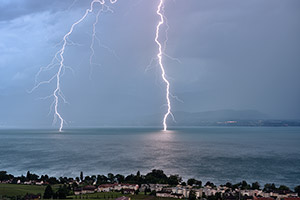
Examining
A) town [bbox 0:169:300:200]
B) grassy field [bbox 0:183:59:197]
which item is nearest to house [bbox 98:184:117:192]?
town [bbox 0:169:300:200]

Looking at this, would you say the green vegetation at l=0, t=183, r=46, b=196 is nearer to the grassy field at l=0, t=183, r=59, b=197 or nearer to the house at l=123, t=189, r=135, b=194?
the grassy field at l=0, t=183, r=59, b=197

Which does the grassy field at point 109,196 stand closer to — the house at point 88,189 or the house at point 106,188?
the house at point 88,189

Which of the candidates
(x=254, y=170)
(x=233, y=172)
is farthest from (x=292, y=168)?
(x=233, y=172)

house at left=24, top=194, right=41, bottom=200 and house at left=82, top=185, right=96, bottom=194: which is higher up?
house at left=24, top=194, right=41, bottom=200

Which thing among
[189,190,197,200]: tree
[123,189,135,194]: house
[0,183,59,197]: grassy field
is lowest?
[0,183,59,197]: grassy field

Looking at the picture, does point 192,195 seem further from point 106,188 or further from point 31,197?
point 31,197

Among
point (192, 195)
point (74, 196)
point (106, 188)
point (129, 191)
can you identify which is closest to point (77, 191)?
point (74, 196)

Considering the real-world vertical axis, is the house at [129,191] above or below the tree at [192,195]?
below

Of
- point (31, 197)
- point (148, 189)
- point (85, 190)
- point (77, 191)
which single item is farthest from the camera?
point (85, 190)

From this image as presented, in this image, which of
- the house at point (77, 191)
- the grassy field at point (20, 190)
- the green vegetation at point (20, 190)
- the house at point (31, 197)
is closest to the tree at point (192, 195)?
the house at point (77, 191)

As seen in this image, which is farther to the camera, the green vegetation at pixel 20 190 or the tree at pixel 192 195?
the green vegetation at pixel 20 190
